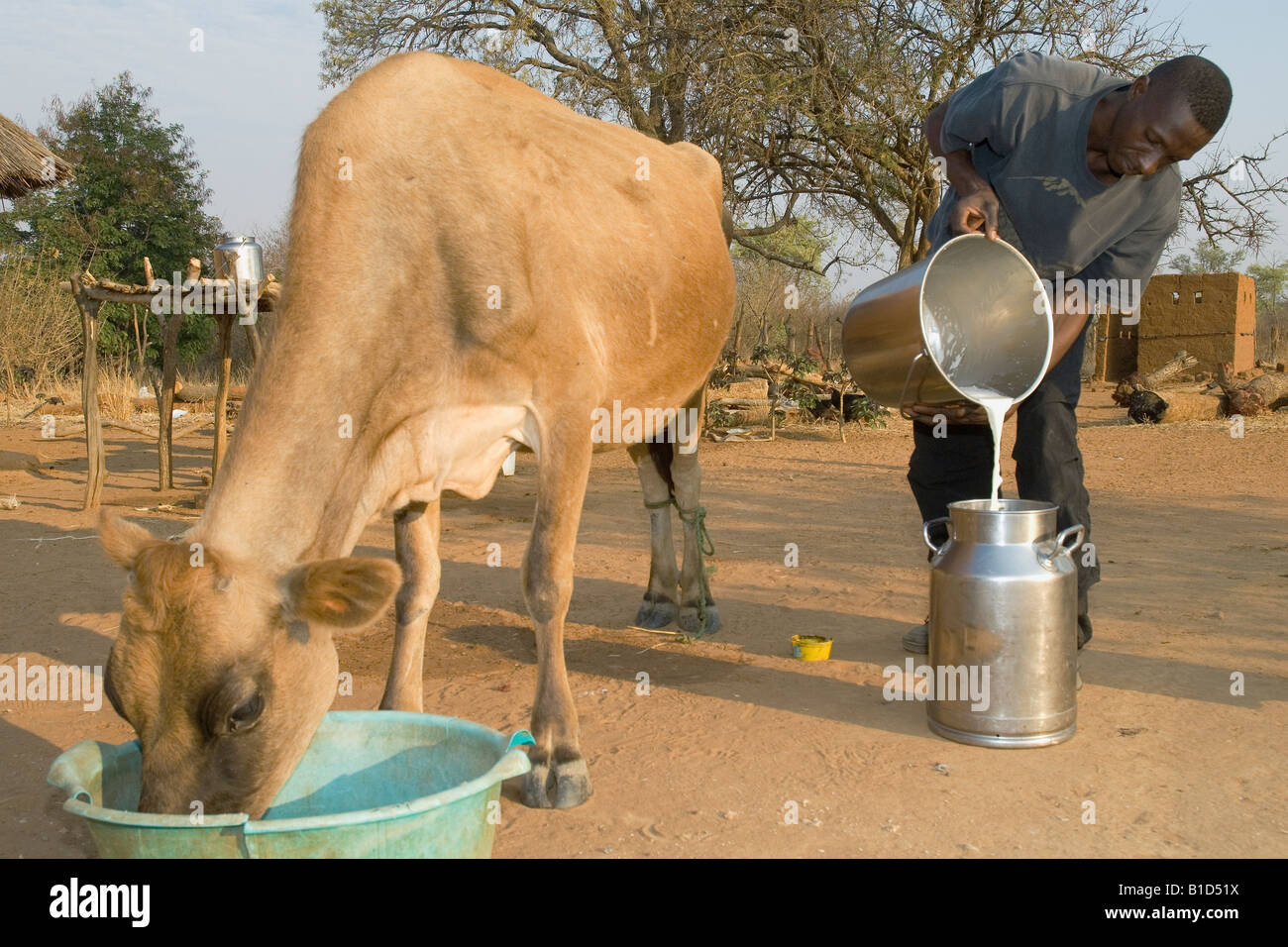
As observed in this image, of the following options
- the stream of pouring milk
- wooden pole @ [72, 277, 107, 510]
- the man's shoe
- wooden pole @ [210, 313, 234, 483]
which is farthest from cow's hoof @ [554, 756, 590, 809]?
wooden pole @ [72, 277, 107, 510]

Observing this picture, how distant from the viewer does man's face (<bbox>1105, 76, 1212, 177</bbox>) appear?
3949 millimetres

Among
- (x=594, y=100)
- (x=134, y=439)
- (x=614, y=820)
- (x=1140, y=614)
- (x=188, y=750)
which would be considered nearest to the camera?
(x=188, y=750)

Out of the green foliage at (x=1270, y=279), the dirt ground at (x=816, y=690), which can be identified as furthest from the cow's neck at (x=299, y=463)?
the green foliage at (x=1270, y=279)

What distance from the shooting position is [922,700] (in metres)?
4.36

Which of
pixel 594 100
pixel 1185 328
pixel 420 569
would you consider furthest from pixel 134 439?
pixel 1185 328

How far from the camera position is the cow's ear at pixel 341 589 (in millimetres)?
2717

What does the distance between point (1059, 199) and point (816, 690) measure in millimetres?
2293

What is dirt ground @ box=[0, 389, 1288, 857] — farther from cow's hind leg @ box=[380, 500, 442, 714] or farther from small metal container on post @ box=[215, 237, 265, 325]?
small metal container on post @ box=[215, 237, 265, 325]

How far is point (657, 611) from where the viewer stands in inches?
223

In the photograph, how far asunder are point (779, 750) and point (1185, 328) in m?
16.6

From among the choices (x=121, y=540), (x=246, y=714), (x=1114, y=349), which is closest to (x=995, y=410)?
(x=246, y=714)

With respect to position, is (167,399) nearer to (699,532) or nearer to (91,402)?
(91,402)

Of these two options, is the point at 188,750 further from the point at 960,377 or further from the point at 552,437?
the point at 960,377

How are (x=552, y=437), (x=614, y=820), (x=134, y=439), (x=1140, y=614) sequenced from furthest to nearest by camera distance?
(x=134, y=439), (x=1140, y=614), (x=552, y=437), (x=614, y=820)
